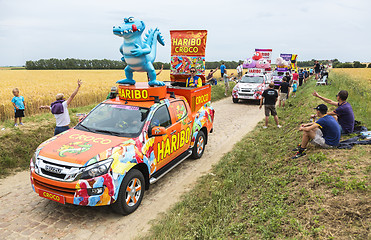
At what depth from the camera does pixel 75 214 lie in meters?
4.69

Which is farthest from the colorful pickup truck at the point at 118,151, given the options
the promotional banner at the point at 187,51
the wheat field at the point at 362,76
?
the wheat field at the point at 362,76

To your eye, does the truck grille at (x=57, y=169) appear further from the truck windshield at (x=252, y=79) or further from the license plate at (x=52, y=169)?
the truck windshield at (x=252, y=79)

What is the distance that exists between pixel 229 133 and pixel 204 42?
359cm

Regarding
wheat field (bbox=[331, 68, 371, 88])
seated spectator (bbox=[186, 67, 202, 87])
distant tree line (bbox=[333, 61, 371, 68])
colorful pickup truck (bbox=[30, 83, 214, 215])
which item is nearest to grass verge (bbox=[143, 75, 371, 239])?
colorful pickup truck (bbox=[30, 83, 214, 215])

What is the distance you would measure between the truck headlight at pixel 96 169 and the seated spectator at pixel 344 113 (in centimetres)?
558

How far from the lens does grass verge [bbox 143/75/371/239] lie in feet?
11.6

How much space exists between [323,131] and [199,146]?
3.25 meters

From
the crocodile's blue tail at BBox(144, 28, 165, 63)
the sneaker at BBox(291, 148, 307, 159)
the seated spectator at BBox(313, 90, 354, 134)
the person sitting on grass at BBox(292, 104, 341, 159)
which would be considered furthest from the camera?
the seated spectator at BBox(313, 90, 354, 134)

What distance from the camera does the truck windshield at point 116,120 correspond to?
5.16m

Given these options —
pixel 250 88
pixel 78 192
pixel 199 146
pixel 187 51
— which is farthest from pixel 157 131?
pixel 250 88

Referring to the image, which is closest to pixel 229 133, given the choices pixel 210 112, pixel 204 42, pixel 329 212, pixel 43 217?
pixel 210 112

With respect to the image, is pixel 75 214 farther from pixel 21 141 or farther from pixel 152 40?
pixel 152 40

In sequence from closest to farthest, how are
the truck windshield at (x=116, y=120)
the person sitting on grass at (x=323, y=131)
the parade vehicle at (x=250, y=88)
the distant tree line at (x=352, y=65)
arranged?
1. the truck windshield at (x=116, y=120)
2. the person sitting on grass at (x=323, y=131)
3. the parade vehicle at (x=250, y=88)
4. the distant tree line at (x=352, y=65)

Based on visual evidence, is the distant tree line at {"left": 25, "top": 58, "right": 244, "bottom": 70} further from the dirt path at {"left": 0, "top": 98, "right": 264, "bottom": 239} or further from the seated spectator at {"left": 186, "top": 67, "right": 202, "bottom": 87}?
the dirt path at {"left": 0, "top": 98, "right": 264, "bottom": 239}
